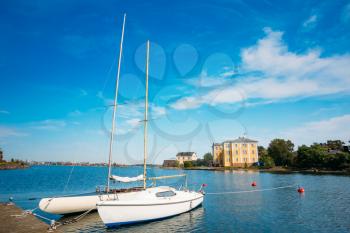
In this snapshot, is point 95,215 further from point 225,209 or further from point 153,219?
point 225,209

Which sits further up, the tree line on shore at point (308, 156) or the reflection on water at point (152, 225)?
the tree line on shore at point (308, 156)

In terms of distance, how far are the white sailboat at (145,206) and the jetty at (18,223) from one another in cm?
520

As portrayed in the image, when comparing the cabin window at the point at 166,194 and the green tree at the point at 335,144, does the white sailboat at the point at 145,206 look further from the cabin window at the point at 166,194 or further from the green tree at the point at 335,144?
the green tree at the point at 335,144

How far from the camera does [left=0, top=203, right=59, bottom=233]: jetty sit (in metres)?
19.8

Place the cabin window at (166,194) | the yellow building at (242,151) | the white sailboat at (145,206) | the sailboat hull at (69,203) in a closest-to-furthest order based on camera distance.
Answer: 1. the white sailboat at (145,206)
2. the cabin window at (166,194)
3. the sailboat hull at (69,203)
4. the yellow building at (242,151)

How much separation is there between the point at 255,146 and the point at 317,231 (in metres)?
136

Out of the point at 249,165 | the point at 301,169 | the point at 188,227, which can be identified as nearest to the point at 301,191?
the point at 188,227

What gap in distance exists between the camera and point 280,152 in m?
152

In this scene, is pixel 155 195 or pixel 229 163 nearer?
pixel 155 195

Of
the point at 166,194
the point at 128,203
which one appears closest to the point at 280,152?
the point at 166,194

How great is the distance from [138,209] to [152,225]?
2368 millimetres

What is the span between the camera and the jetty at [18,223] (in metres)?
19.8

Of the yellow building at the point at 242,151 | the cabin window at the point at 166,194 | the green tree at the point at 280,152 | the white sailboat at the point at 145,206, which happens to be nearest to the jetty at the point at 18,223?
the white sailboat at the point at 145,206

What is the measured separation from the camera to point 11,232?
18844mm
